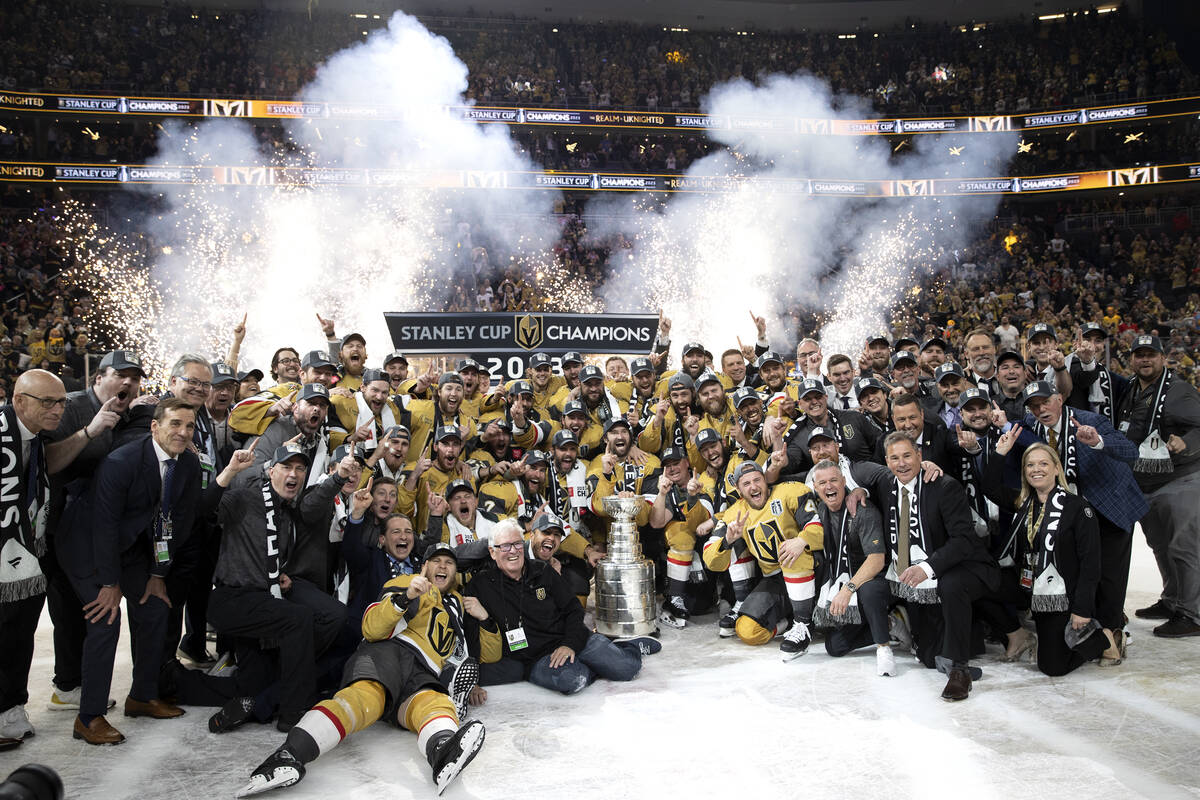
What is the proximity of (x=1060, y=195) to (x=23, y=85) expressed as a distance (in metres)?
32.4

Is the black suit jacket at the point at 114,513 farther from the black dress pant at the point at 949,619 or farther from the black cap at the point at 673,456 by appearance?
the black dress pant at the point at 949,619

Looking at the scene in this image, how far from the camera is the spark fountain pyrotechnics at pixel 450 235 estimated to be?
2427 cm

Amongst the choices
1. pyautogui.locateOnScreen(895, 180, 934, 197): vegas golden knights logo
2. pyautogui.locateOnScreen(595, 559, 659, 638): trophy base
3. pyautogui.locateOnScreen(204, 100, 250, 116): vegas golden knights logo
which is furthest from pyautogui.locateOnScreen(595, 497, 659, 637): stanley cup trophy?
pyautogui.locateOnScreen(895, 180, 934, 197): vegas golden knights logo

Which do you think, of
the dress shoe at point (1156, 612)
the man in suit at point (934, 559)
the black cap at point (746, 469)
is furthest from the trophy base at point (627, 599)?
the dress shoe at point (1156, 612)

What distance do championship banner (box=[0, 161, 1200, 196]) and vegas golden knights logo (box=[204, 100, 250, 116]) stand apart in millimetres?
2329

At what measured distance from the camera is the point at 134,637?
5035 mm

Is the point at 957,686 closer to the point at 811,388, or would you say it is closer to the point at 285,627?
the point at 811,388

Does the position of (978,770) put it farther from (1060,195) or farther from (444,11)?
(444,11)

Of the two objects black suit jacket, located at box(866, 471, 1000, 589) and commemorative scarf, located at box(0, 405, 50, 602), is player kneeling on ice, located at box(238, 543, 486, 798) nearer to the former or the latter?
commemorative scarf, located at box(0, 405, 50, 602)

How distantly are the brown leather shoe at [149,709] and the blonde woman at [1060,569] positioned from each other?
17.2 ft

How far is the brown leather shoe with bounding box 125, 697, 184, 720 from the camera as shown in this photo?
16.6 feet

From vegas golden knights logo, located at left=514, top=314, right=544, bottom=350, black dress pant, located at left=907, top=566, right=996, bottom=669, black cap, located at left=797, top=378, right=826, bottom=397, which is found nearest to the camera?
black dress pant, located at left=907, top=566, right=996, bottom=669

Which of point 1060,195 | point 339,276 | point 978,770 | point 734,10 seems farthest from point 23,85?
point 1060,195

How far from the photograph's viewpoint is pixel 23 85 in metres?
25.5
